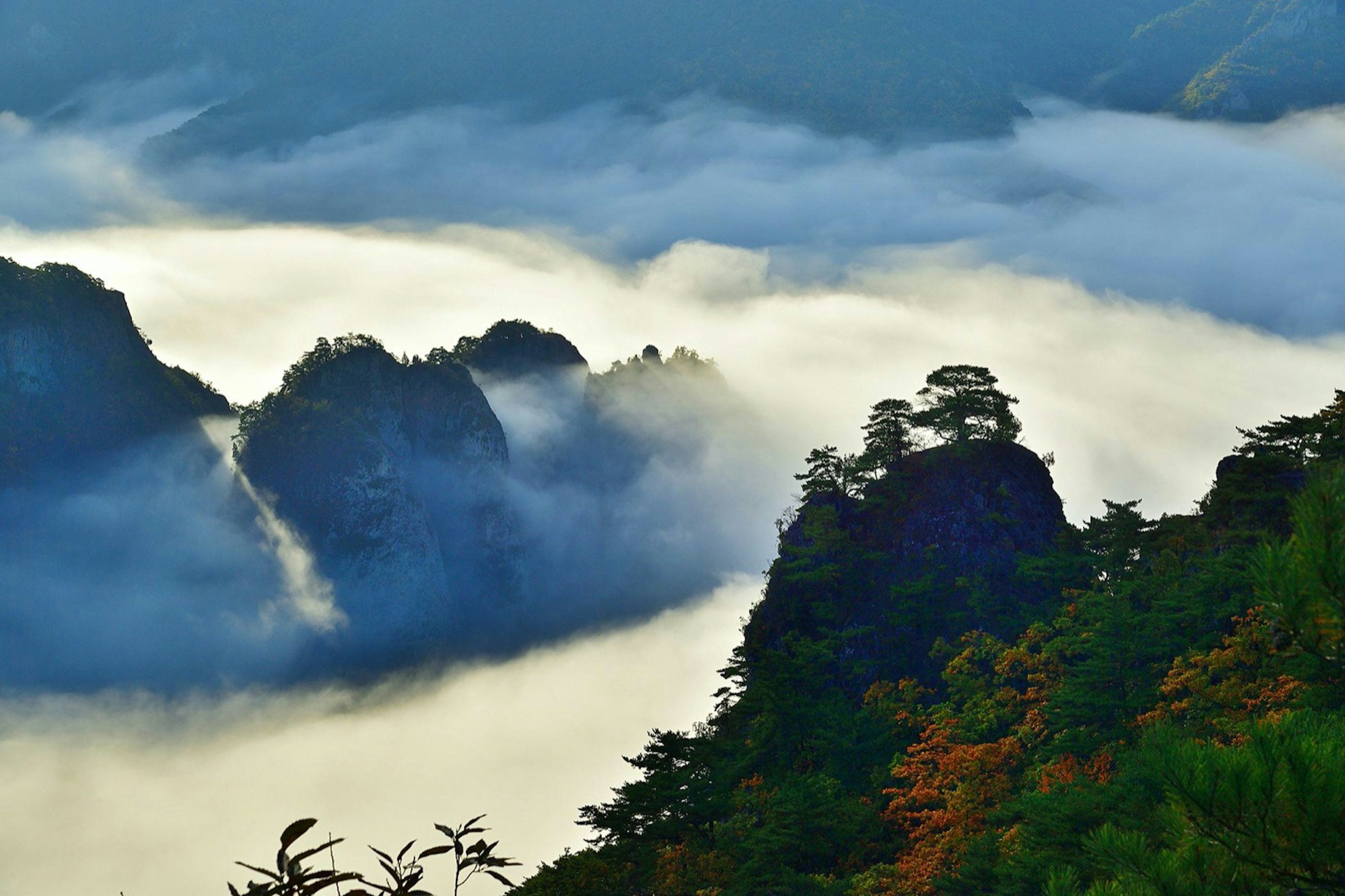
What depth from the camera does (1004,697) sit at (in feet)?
178

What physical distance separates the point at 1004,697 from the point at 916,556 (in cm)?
1598

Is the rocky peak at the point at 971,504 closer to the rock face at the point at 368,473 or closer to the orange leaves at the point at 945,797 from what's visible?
the orange leaves at the point at 945,797

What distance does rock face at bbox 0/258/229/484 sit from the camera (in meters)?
152

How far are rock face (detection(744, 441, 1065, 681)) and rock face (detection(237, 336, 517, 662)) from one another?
3300 inches

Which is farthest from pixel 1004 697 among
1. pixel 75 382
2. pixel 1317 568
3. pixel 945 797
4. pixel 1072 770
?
pixel 75 382

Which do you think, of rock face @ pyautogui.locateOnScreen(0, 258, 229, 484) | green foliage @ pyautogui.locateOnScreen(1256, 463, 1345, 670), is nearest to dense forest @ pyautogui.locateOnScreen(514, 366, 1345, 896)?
green foliage @ pyautogui.locateOnScreen(1256, 463, 1345, 670)

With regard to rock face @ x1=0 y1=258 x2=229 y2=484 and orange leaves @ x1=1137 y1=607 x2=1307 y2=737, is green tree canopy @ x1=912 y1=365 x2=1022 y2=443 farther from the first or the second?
rock face @ x1=0 y1=258 x2=229 y2=484

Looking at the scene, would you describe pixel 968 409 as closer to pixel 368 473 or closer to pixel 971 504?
pixel 971 504

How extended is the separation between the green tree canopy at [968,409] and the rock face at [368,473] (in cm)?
8968

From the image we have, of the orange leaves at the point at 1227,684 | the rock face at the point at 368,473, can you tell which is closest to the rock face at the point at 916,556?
the orange leaves at the point at 1227,684

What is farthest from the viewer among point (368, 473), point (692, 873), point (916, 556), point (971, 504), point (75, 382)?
point (75, 382)

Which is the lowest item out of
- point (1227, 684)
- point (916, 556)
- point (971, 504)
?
point (1227, 684)

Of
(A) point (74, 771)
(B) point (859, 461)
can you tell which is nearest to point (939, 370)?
(B) point (859, 461)

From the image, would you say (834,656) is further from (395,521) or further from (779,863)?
(395,521)
